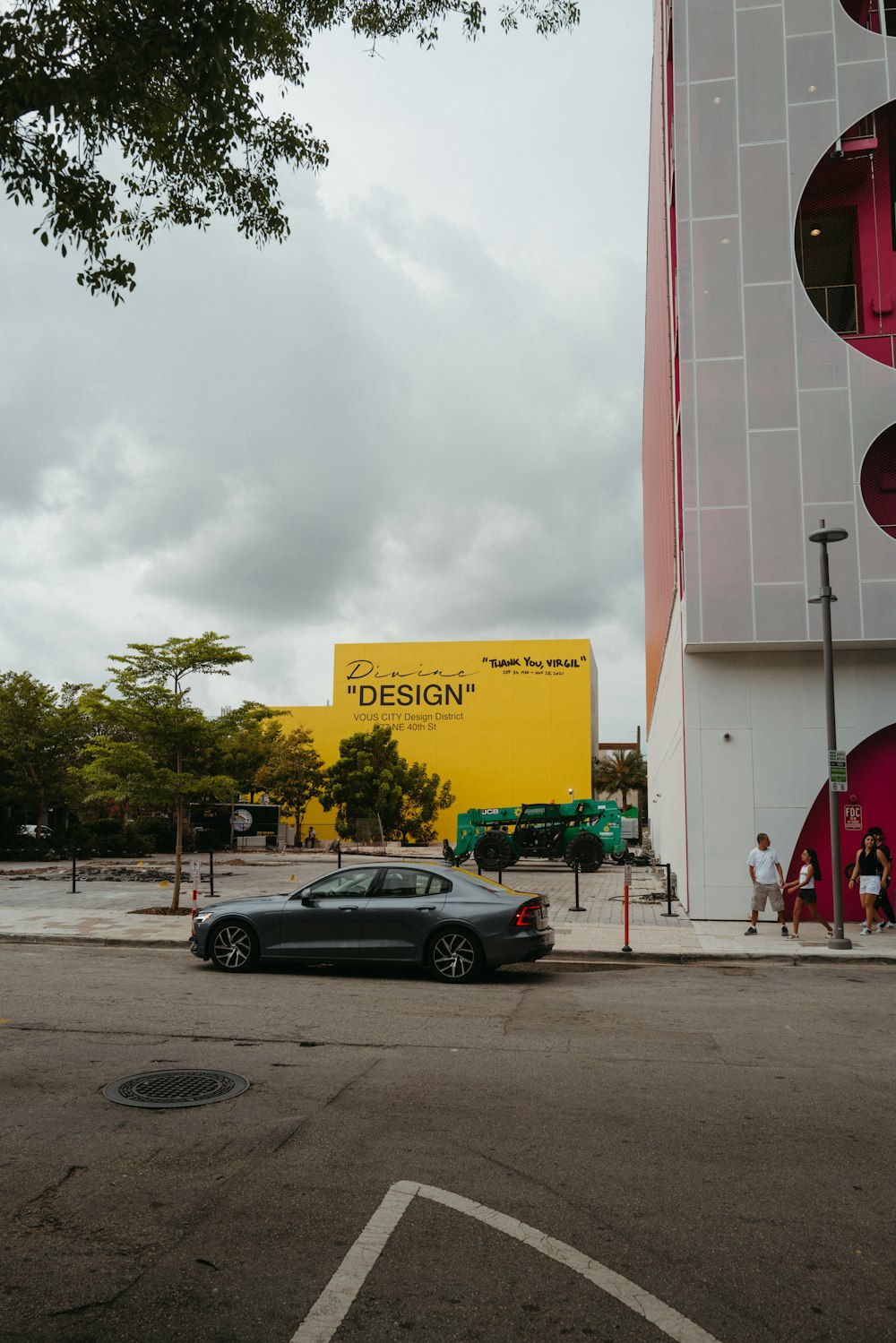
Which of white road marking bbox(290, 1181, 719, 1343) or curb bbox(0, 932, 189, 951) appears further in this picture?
curb bbox(0, 932, 189, 951)

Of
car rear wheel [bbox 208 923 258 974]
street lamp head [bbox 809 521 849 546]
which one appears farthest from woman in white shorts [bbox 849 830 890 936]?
car rear wheel [bbox 208 923 258 974]

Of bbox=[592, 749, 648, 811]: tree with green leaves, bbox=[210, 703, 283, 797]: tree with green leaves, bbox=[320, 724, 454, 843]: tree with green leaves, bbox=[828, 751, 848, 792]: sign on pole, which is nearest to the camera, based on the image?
bbox=[828, 751, 848, 792]: sign on pole

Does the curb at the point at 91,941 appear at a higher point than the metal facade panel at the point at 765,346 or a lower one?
lower

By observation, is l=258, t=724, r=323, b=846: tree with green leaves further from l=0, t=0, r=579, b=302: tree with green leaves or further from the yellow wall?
l=0, t=0, r=579, b=302: tree with green leaves

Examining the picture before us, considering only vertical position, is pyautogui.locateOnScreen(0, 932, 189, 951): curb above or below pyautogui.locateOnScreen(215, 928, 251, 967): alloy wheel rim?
below

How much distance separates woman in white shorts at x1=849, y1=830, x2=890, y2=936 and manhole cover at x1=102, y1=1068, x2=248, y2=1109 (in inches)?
449

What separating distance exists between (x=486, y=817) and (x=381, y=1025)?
923 inches

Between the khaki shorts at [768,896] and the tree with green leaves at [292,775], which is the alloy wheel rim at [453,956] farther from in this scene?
the tree with green leaves at [292,775]

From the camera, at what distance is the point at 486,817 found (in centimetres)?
3169

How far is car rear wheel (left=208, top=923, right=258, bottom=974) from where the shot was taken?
11570 millimetres

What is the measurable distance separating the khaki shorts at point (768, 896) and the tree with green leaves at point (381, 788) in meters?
38.7

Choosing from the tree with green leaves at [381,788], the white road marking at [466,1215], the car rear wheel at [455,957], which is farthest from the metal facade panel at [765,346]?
the tree with green leaves at [381,788]

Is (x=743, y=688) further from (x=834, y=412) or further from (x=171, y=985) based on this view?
(x=171, y=985)

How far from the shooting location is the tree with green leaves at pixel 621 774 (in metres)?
89.4
